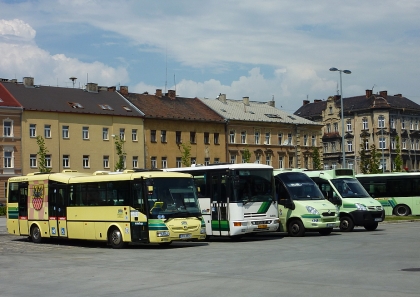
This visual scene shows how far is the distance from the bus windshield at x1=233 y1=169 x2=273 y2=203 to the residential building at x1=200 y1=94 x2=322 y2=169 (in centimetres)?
5799

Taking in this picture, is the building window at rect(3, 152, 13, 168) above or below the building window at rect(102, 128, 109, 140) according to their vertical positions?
below

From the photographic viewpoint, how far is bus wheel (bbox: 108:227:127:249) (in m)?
25.3

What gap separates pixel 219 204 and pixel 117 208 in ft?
12.8

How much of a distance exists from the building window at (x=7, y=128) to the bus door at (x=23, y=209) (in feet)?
138

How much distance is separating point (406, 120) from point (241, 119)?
29.1 m

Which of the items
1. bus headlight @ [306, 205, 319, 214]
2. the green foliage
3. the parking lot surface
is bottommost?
the parking lot surface

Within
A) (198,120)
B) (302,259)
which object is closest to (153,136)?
(198,120)

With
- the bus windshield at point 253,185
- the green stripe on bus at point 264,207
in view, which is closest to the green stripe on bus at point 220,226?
the bus windshield at point 253,185

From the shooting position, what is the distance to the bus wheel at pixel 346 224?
31.7 m

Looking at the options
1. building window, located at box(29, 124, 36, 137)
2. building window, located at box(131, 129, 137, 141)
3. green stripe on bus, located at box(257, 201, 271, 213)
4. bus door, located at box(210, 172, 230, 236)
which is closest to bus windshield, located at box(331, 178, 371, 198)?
green stripe on bus, located at box(257, 201, 271, 213)

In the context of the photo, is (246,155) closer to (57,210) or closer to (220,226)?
(57,210)

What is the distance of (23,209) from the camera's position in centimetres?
3077

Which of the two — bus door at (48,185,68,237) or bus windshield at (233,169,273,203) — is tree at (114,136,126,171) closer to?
bus door at (48,185,68,237)

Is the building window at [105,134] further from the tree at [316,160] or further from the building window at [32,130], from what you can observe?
the tree at [316,160]
